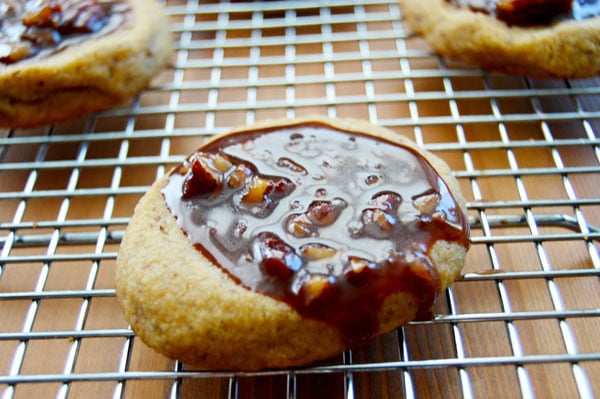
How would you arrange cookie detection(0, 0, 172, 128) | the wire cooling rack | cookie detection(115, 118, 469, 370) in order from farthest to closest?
cookie detection(0, 0, 172, 128) < the wire cooling rack < cookie detection(115, 118, 469, 370)

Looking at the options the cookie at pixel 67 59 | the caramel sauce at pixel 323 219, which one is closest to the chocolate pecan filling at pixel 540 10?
the caramel sauce at pixel 323 219

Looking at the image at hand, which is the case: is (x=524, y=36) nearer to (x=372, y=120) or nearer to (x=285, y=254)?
(x=372, y=120)

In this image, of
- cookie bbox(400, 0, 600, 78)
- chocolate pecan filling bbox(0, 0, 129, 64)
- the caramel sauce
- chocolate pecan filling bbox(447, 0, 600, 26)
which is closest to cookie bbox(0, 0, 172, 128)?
chocolate pecan filling bbox(0, 0, 129, 64)

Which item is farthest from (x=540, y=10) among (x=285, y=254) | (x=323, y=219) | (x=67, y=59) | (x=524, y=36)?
(x=67, y=59)

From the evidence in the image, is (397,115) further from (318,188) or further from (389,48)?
(318,188)

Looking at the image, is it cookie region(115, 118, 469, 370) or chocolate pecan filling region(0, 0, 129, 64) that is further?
chocolate pecan filling region(0, 0, 129, 64)

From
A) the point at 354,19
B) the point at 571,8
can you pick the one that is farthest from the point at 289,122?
the point at 571,8

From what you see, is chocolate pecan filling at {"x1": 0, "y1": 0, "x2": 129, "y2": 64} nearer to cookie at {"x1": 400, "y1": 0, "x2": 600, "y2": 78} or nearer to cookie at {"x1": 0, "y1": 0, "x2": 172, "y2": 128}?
cookie at {"x1": 0, "y1": 0, "x2": 172, "y2": 128}
